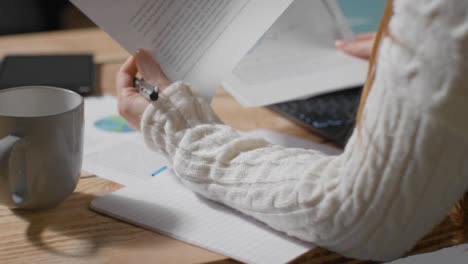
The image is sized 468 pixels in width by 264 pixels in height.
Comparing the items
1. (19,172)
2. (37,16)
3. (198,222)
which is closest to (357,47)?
(198,222)

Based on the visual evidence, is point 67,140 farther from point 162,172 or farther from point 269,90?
point 269,90

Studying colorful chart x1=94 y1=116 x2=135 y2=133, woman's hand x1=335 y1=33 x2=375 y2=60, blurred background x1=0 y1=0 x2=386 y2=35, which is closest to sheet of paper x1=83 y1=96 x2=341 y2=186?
colorful chart x1=94 y1=116 x2=135 y2=133

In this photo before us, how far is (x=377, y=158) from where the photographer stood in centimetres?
36

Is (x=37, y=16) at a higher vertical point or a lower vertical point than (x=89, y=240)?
lower

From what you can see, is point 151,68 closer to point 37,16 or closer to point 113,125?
point 113,125

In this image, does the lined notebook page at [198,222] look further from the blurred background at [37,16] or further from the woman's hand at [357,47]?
the blurred background at [37,16]

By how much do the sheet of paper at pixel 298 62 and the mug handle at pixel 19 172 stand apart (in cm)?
35

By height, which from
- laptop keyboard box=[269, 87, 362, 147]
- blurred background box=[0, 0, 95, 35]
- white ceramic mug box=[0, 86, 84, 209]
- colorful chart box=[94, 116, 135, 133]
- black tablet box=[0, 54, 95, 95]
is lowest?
blurred background box=[0, 0, 95, 35]

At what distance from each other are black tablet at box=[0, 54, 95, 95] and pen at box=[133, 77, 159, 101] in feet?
0.97

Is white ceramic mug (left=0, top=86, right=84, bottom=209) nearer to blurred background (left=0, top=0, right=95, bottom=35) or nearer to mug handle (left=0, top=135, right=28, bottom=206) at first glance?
mug handle (left=0, top=135, right=28, bottom=206)

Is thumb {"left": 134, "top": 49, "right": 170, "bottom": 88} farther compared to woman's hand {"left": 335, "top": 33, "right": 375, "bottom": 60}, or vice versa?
woman's hand {"left": 335, "top": 33, "right": 375, "bottom": 60}

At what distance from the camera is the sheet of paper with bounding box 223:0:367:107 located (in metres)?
0.75

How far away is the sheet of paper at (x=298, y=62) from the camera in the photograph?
2.47ft

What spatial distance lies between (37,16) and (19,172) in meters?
2.00
